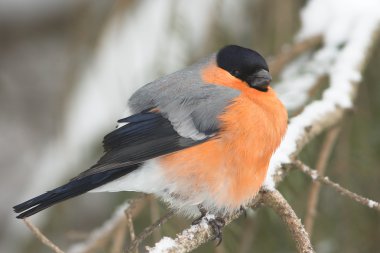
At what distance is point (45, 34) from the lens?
512cm

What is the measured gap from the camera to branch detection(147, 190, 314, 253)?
191cm

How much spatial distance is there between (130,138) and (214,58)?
555mm

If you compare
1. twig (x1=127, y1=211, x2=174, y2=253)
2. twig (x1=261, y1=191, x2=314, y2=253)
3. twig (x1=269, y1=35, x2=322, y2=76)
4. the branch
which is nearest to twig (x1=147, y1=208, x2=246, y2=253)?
the branch

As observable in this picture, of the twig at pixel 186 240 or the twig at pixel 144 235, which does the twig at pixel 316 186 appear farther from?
the twig at pixel 144 235

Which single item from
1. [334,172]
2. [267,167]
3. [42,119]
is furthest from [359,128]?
[42,119]

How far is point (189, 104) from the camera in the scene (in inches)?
99.3

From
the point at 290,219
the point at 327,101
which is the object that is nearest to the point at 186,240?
the point at 290,219

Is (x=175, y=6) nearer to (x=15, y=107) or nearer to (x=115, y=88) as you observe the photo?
(x=115, y=88)

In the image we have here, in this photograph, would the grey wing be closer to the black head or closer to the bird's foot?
the black head

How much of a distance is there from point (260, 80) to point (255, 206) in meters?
0.50

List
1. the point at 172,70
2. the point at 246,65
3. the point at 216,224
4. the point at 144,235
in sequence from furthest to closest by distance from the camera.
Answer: the point at 172,70, the point at 246,65, the point at 216,224, the point at 144,235

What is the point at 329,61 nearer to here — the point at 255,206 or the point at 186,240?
the point at 255,206

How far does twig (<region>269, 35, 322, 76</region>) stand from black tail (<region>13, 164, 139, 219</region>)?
90 cm

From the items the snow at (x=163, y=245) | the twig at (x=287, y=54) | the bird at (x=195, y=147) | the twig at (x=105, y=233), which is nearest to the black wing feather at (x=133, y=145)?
the bird at (x=195, y=147)
